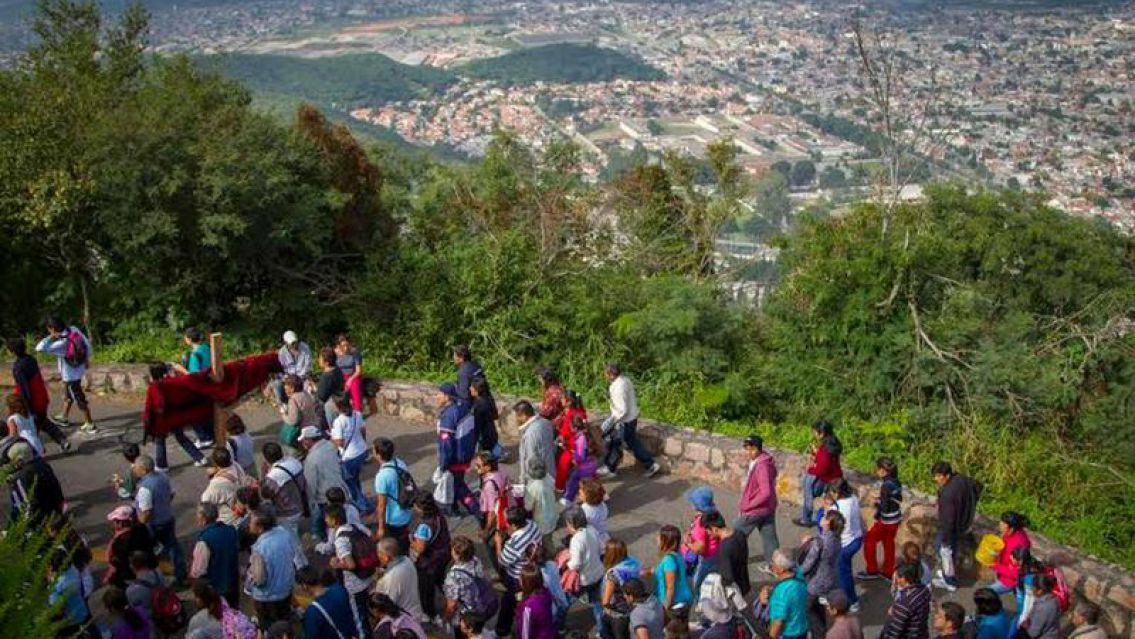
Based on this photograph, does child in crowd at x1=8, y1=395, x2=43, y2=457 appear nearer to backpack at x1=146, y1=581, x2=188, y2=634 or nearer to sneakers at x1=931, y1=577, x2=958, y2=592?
backpack at x1=146, y1=581, x2=188, y2=634

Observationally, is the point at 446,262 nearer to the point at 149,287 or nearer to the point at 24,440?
the point at 149,287

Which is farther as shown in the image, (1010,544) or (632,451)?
(632,451)

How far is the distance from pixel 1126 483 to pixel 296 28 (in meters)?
119

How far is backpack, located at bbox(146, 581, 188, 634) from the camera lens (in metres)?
7.95

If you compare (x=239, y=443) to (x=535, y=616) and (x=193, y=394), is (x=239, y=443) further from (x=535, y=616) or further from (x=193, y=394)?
(x=535, y=616)

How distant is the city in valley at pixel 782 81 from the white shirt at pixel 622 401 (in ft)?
18.6

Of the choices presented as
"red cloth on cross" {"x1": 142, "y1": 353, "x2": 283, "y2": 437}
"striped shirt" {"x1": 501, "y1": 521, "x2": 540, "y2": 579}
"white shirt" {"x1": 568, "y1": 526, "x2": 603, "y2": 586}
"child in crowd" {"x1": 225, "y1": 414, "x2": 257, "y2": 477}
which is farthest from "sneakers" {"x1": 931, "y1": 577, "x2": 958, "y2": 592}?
"red cloth on cross" {"x1": 142, "y1": 353, "x2": 283, "y2": 437}

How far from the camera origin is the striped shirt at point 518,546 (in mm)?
7945

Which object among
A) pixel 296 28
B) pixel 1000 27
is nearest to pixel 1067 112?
pixel 1000 27

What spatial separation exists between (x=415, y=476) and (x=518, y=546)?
12.2 feet

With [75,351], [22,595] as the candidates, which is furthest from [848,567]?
[75,351]

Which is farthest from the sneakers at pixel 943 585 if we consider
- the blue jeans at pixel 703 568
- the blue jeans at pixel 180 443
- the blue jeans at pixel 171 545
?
the blue jeans at pixel 180 443

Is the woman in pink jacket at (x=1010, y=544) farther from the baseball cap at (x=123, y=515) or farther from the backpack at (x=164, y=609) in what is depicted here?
the baseball cap at (x=123, y=515)

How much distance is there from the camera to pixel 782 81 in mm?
83125
